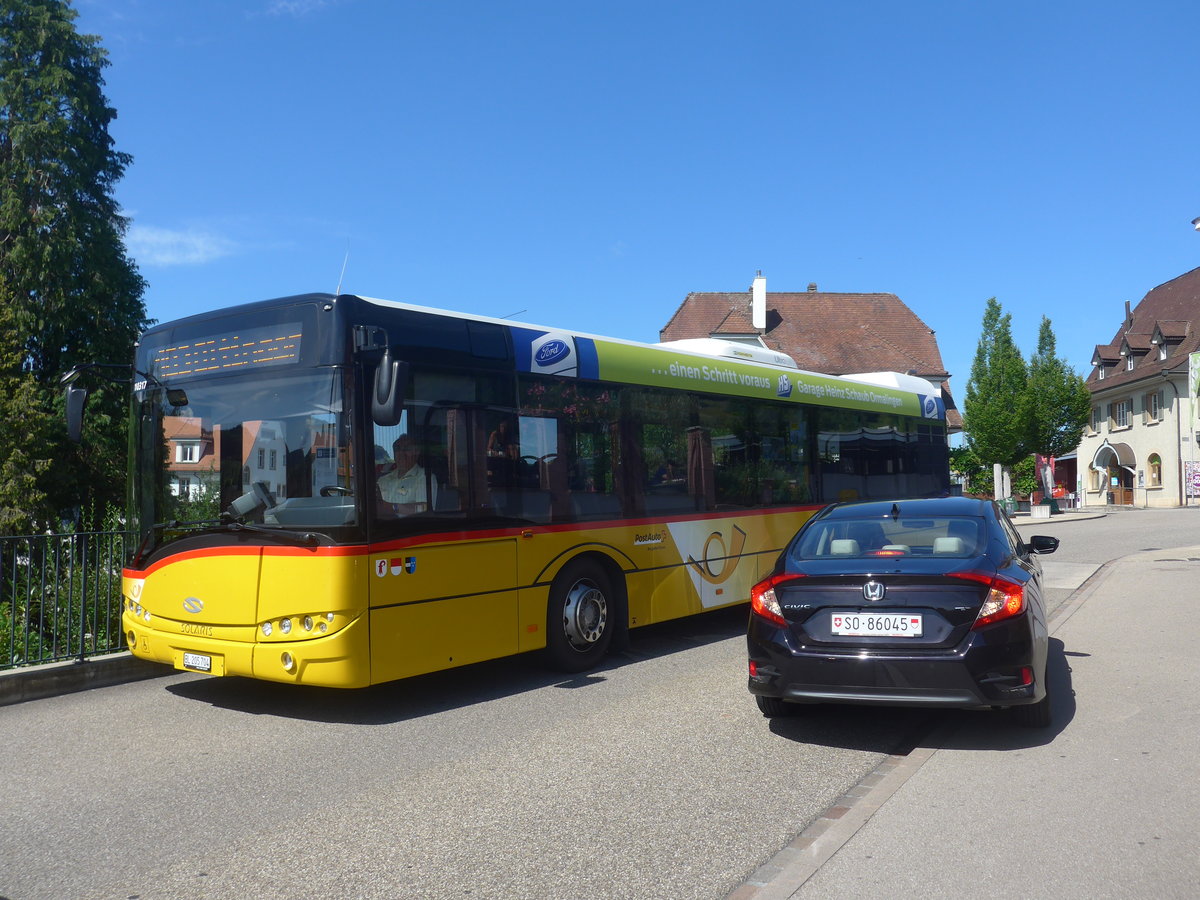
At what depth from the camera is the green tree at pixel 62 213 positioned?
35.8 metres

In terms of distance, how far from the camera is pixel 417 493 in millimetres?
7340

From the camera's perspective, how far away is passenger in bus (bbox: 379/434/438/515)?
280 inches

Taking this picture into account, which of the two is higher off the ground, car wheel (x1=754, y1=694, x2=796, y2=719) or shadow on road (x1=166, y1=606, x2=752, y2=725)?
car wheel (x1=754, y1=694, x2=796, y2=719)

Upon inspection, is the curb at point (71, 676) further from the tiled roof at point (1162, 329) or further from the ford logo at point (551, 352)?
the tiled roof at point (1162, 329)

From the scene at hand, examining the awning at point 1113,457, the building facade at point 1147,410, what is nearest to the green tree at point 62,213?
the building facade at point 1147,410

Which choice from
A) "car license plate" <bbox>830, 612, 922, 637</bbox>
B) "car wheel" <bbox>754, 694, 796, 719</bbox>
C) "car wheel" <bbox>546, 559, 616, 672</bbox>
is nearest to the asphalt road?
"car wheel" <bbox>754, 694, 796, 719</bbox>

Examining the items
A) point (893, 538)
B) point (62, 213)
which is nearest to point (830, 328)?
point (62, 213)

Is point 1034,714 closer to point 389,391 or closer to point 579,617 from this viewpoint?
point 579,617

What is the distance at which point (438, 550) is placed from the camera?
7445 millimetres

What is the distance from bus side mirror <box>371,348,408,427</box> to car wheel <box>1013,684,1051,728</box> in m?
4.25

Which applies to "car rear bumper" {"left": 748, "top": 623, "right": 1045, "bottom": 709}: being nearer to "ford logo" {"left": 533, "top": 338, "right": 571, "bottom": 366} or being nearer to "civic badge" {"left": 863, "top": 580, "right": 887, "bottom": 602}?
"civic badge" {"left": 863, "top": 580, "right": 887, "bottom": 602}

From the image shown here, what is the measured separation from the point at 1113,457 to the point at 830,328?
72.1 feet

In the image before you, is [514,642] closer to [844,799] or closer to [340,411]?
[340,411]

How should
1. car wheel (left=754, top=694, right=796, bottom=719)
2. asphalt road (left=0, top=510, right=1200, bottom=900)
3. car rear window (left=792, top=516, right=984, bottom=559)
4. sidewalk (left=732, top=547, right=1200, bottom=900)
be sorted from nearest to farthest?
sidewalk (left=732, top=547, right=1200, bottom=900), asphalt road (left=0, top=510, right=1200, bottom=900), car rear window (left=792, top=516, right=984, bottom=559), car wheel (left=754, top=694, right=796, bottom=719)
